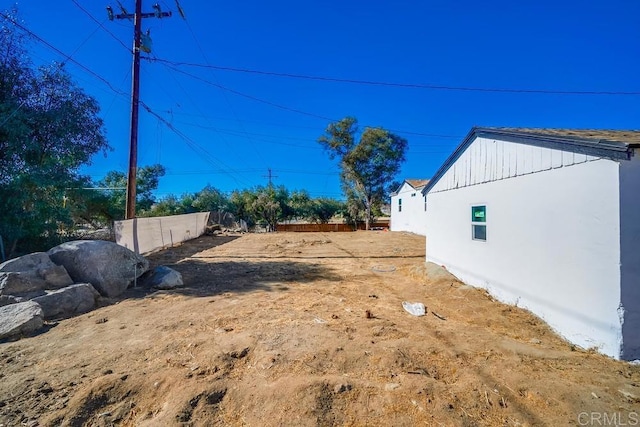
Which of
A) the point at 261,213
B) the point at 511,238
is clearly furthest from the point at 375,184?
the point at 511,238

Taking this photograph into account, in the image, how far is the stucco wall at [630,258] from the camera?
9.95 ft

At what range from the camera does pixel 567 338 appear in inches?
143

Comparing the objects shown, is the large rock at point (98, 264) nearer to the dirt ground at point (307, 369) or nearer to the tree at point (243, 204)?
the dirt ground at point (307, 369)

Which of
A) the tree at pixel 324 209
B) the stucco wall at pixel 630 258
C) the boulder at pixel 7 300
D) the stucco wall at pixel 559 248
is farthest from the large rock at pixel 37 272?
the tree at pixel 324 209

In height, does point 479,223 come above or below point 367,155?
below

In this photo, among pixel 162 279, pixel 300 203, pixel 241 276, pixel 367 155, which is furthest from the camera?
pixel 300 203

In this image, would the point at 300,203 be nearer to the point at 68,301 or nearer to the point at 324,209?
the point at 324,209

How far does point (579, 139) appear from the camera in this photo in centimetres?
343

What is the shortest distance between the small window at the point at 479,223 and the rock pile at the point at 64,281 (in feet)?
20.7

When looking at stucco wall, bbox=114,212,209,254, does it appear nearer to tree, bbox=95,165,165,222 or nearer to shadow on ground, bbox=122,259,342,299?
shadow on ground, bbox=122,259,342,299

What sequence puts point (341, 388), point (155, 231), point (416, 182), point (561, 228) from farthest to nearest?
point (416, 182)
point (155, 231)
point (561, 228)
point (341, 388)

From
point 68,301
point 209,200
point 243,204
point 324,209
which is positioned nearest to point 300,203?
point 324,209

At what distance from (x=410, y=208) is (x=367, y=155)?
21.1 ft

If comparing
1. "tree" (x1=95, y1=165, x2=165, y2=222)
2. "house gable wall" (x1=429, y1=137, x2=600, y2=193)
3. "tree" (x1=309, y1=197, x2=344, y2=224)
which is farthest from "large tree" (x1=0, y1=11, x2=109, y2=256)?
"tree" (x1=309, y1=197, x2=344, y2=224)
